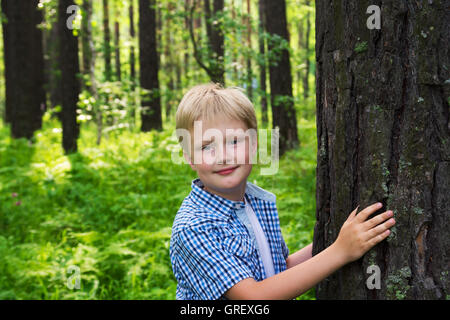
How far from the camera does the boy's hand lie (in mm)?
1861

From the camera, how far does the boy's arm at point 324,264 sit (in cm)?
186

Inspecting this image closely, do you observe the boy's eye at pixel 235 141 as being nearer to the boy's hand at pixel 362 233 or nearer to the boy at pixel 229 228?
the boy at pixel 229 228

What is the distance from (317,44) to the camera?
7.13 feet

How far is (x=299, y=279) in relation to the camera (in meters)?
1.88

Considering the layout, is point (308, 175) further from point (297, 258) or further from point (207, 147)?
point (207, 147)

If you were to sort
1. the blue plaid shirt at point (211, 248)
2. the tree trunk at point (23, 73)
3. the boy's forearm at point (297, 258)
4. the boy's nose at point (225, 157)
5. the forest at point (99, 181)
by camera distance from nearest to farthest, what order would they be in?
the blue plaid shirt at point (211, 248) < the boy's nose at point (225, 157) < the boy's forearm at point (297, 258) < the forest at point (99, 181) < the tree trunk at point (23, 73)

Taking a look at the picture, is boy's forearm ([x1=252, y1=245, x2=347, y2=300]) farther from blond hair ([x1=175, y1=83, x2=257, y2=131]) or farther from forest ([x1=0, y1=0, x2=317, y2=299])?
forest ([x1=0, y1=0, x2=317, y2=299])

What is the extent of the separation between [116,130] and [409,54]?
10541 millimetres

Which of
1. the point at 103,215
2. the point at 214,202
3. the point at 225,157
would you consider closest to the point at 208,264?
the point at 214,202

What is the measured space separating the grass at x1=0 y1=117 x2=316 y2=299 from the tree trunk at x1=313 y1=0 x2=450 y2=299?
232cm

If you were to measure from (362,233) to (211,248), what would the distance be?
642mm

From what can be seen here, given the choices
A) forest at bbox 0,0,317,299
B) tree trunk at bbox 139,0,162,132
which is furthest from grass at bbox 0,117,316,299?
tree trunk at bbox 139,0,162,132

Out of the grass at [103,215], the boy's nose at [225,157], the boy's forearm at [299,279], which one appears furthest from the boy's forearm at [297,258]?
the grass at [103,215]

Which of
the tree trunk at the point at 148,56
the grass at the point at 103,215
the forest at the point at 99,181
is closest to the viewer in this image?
the grass at the point at 103,215
